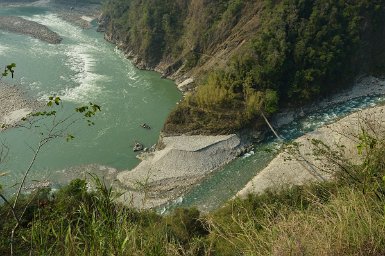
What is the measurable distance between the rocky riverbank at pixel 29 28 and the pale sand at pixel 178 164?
27208 mm

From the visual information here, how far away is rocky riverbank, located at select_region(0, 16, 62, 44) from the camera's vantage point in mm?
46916

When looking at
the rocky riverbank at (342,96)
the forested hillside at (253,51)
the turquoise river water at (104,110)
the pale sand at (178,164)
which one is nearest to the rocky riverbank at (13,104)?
the turquoise river water at (104,110)

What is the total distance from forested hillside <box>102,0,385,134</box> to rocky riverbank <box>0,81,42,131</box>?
1113 cm

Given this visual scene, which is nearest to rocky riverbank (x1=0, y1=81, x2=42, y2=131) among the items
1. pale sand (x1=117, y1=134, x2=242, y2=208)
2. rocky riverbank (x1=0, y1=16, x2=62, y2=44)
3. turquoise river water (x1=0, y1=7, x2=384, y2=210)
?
turquoise river water (x1=0, y1=7, x2=384, y2=210)

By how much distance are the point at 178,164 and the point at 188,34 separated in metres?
17.3

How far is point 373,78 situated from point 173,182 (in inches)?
763

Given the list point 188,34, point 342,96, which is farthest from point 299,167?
point 188,34

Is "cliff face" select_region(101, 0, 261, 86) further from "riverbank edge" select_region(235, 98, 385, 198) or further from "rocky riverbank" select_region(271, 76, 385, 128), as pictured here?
"riverbank edge" select_region(235, 98, 385, 198)

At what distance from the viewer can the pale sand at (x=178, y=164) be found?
22.5m

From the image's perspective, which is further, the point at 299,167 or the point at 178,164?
the point at 178,164

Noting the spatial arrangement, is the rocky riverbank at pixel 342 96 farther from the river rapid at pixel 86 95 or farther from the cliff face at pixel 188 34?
the river rapid at pixel 86 95

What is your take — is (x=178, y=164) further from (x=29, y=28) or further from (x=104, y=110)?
(x=29, y=28)

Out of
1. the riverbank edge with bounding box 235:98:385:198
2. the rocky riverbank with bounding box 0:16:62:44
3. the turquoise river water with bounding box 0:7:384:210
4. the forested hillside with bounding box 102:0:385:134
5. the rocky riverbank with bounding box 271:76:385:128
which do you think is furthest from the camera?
the rocky riverbank with bounding box 0:16:62:44

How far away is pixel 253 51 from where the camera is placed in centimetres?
2931
